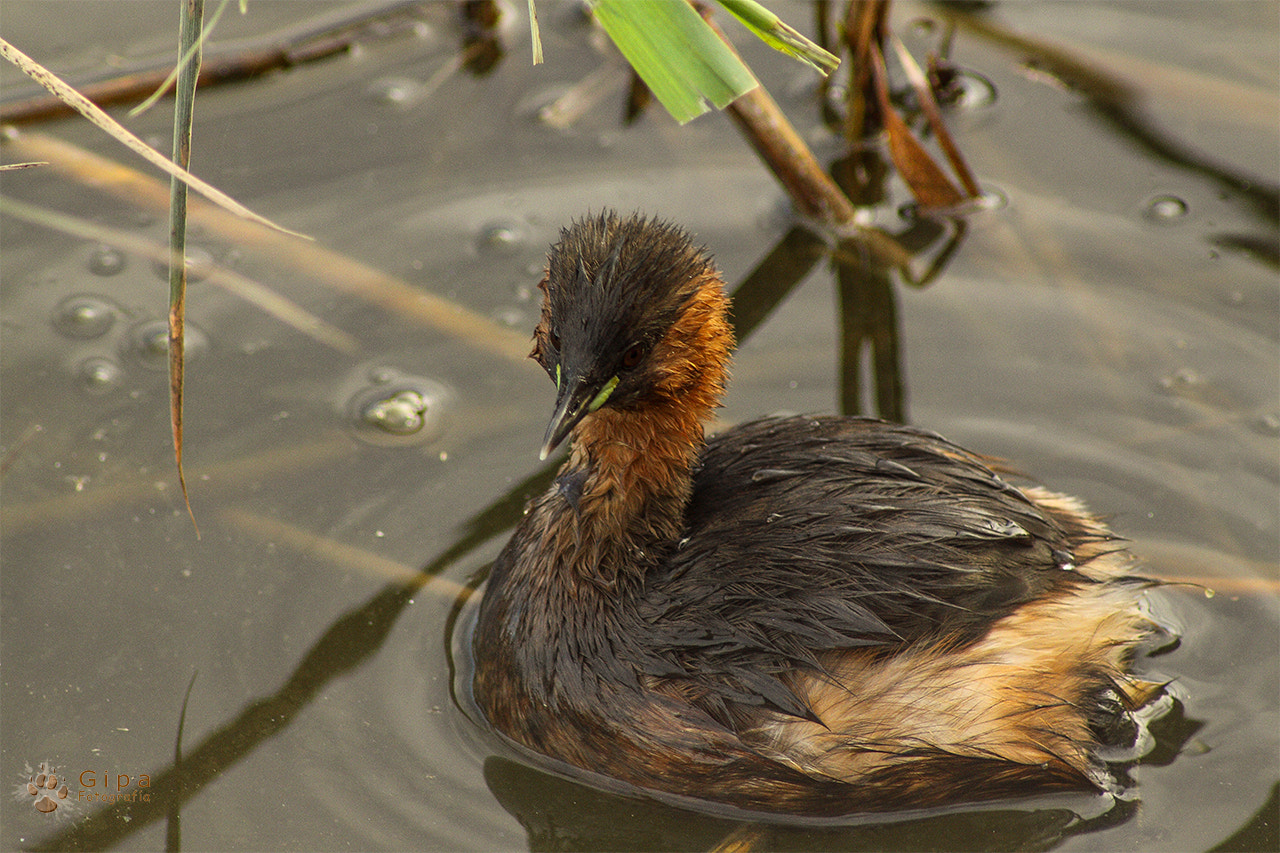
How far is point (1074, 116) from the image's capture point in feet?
19.6

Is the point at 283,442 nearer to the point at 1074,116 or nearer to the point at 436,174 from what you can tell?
the point at 436,174

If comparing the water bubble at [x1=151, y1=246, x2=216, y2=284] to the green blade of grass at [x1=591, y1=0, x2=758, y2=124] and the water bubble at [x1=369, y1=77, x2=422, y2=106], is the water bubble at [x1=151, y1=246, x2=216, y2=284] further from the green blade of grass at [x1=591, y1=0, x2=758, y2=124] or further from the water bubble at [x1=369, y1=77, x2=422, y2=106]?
the green blade of grass at [x1=591, y1=0, x2=758, y2=124]

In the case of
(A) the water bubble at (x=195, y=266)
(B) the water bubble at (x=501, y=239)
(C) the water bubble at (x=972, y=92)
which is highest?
(C) the water bubble at (x=972, y=92)

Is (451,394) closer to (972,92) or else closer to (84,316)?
(84,316)

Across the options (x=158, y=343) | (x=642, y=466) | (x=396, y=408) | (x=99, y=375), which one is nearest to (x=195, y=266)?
(x=158, y=343)

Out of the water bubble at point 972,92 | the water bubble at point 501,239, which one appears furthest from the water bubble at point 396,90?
the water bubble at point 972,92

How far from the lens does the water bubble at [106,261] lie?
207 inches

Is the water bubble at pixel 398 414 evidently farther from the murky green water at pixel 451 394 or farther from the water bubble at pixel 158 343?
the water bubble at pixel 158 343

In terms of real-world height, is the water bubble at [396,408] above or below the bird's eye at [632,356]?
below

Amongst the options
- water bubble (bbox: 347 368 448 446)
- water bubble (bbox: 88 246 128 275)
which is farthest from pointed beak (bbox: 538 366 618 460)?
water bubble (bbox: 88 246 128 275)

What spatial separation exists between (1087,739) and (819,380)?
171cm

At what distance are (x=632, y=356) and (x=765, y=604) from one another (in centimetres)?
74

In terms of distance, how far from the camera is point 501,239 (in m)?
5.45

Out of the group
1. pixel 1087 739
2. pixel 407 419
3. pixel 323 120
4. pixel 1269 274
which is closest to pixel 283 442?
pixel 407 419
